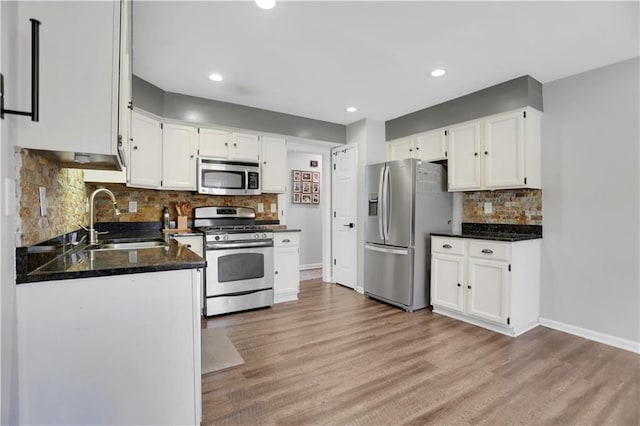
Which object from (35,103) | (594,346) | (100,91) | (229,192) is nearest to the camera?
(35,103)

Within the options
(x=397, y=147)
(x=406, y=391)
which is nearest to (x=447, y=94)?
(x=397, y=147)

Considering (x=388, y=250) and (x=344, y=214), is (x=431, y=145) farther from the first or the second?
(x=344, y=214)

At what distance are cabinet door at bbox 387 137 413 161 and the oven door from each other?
2.11 metres

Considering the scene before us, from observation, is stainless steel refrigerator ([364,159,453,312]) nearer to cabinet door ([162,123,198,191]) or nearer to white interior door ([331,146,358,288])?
white interior door ([331,146,358,288])

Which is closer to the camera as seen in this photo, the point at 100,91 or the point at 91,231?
the point at 100,91

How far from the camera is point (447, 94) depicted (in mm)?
3494

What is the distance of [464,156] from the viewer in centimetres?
354

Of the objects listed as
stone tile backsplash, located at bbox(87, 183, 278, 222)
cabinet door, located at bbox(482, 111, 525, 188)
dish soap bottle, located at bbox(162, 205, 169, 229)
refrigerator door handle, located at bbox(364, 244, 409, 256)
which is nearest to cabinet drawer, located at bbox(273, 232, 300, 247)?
stone tile backsplash, located at bbox(87, 183, 278, 222)

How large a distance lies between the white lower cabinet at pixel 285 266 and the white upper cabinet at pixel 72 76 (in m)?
2.68

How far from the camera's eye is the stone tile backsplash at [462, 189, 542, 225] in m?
3.21

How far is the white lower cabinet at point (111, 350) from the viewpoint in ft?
3.93

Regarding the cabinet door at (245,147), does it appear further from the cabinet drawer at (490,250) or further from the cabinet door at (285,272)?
the cabinet drawer at (490,250)

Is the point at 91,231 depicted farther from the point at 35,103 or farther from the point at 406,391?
the point at 406,391

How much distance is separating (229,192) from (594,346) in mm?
3834
